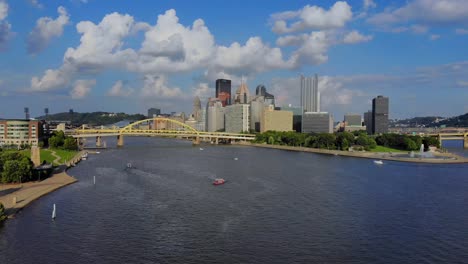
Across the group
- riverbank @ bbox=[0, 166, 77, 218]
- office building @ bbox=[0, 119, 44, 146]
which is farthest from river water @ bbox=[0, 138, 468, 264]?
office building @ bbox=[0, 119, 44, 146]

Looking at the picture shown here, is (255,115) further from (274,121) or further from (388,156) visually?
(388,156)

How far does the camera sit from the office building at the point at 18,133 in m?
94.1

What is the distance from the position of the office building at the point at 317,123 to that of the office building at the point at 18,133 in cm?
10395

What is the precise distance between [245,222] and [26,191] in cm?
2232

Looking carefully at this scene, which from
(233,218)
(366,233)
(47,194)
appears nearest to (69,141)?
(47,194)

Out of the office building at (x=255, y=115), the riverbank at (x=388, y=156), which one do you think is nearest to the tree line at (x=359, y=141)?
the riverbank at (x=388, y=156)

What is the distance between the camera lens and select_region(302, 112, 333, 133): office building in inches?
6614

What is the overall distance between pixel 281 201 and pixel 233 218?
763cm

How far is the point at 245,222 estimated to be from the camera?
30953mm

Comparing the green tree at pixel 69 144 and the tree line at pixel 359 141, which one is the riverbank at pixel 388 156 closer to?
the tree line at pixel 359 141

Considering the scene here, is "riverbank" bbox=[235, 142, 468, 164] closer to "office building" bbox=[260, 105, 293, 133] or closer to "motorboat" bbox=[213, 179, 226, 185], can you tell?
"motorboat" bbox=[213, 179, 226, 185]

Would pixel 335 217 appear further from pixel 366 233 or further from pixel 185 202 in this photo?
pixel 185 202

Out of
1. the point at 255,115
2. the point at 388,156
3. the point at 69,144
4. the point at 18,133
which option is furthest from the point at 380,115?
the point at 18,133

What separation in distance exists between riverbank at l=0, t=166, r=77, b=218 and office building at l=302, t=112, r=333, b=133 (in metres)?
128
